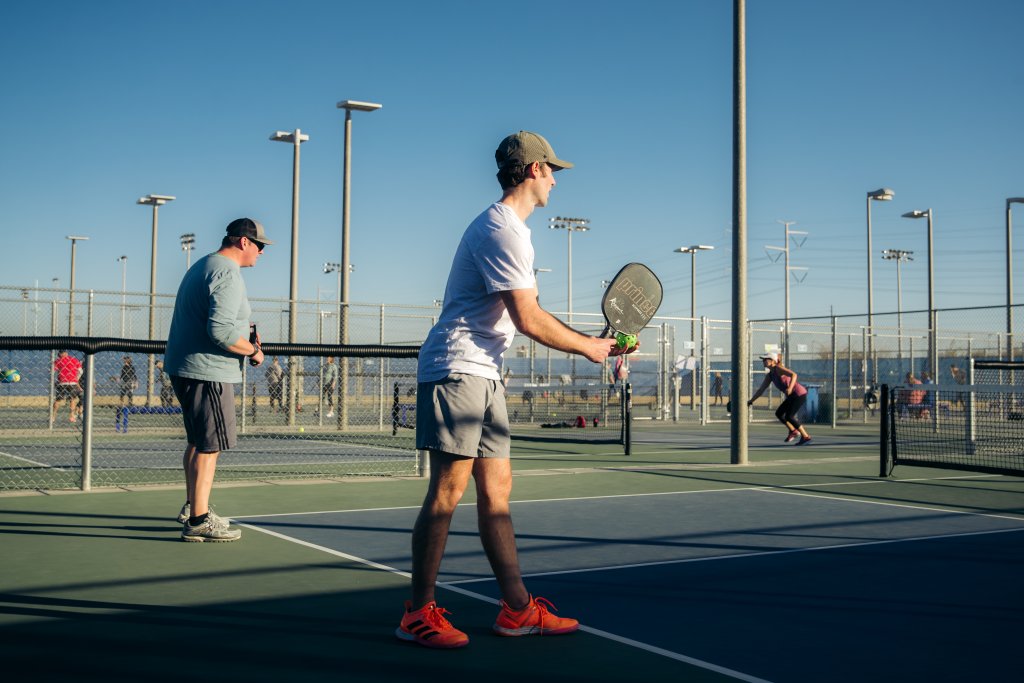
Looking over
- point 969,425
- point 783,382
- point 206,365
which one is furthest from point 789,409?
point 206,365

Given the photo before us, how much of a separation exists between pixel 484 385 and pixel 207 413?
A: 9.38ft

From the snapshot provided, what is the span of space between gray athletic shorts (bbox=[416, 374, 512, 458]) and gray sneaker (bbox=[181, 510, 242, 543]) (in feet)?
9.26

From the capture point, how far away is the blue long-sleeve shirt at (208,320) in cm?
662

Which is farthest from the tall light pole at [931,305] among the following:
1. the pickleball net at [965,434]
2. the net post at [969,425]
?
the net post at [969,425]

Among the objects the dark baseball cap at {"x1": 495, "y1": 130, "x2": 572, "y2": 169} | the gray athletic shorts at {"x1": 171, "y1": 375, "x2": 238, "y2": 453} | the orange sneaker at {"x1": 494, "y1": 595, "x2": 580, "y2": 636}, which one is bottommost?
the orange sneaker at {"x1": 494, "y1": 595, "x2": 580, "y2": 636}

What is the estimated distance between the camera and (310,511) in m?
8.43

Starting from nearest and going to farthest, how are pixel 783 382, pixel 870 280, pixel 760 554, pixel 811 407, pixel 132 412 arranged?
pixel 760 554
pixel 132 412
pixel 783 382
pixel 811 407
pixel 870 280

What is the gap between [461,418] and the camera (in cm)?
430

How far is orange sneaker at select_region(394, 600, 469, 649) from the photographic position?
4.17 metres

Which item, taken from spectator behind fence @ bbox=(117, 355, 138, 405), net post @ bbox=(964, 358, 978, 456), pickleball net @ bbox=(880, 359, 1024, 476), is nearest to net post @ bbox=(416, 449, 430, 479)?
pickleball net @ bbox=(880, 359, 1024, 476)

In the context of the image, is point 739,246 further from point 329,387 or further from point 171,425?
point 171,425

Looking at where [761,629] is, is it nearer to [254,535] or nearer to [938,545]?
[938,545]

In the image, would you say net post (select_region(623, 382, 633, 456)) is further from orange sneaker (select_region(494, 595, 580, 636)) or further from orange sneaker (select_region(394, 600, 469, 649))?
orange sneaker (select_region(394, 600, 469, 649))

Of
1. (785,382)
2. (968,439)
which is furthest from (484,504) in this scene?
(785,382)
